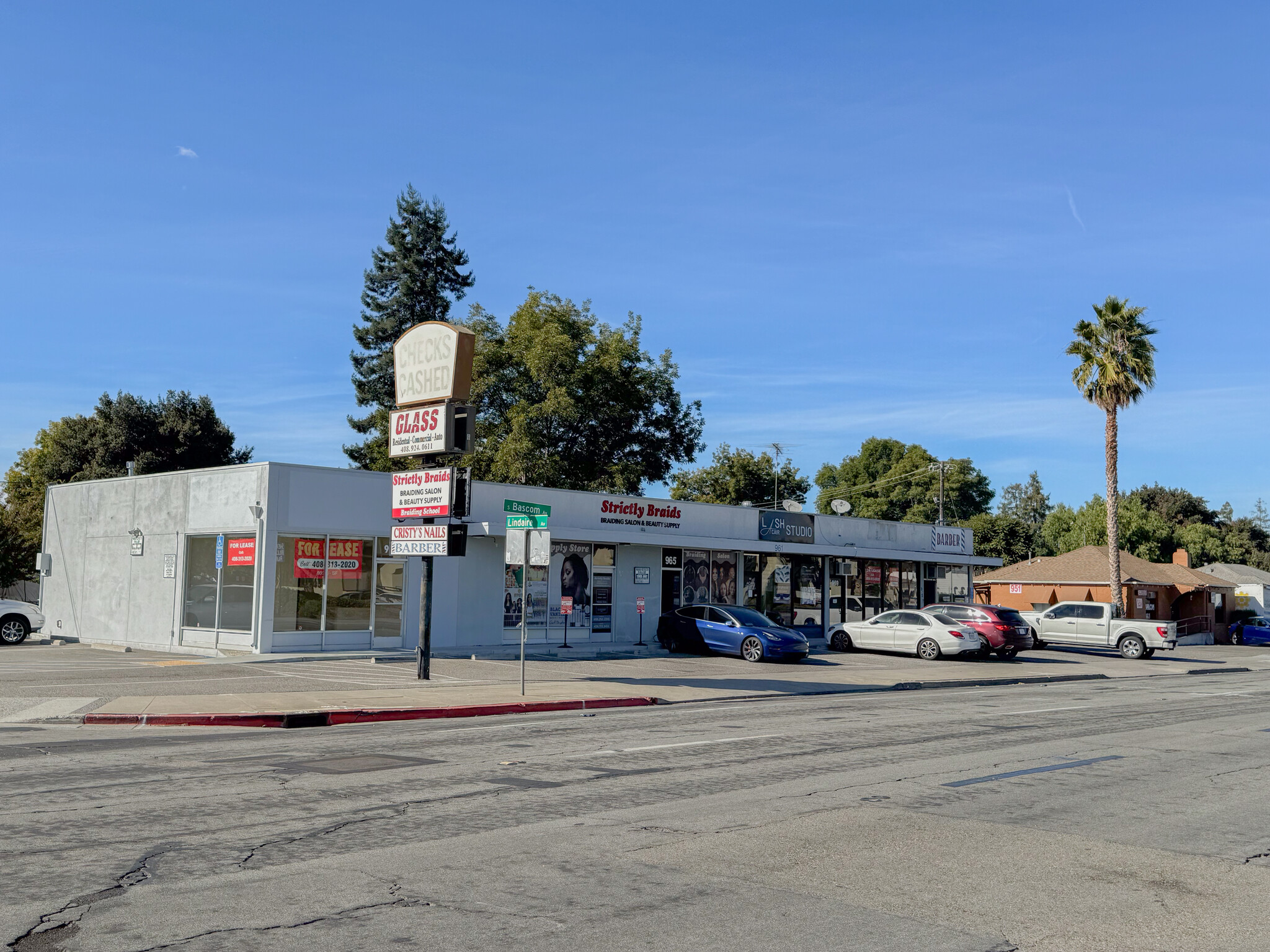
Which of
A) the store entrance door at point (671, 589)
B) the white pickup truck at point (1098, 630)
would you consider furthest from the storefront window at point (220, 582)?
the white pickup truck at point (1098, 630)

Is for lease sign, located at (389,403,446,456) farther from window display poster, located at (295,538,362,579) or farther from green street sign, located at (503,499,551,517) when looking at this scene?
window display poster, located at (295,538,362,579)

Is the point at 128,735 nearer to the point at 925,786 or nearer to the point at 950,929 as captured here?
the point at 925,786

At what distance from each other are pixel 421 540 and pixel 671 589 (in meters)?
13.4

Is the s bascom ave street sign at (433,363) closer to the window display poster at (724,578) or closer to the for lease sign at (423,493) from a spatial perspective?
the for lease sign at (423,493)

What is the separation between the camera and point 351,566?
1059 inches

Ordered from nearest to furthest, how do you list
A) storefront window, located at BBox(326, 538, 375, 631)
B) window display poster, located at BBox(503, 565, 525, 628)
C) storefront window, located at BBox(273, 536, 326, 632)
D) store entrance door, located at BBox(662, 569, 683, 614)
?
storefront window, located at BBox(273, 536, 326, 632) → storefront window, located at BBox(326, 538, 375, 631) → window display poster, located at BBox(503, 565, 525, 628) → store entrance door, located at BBox(662, 569, 683, 614)

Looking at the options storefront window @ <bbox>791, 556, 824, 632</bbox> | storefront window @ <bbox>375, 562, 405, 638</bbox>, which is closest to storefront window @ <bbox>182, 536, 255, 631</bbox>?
storefront window @ <bbox>375, 562, 405, 638</bbox>

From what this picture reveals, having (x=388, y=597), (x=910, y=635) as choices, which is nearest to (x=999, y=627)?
(x=910, y=635)

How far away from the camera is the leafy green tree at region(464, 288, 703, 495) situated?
4750cm

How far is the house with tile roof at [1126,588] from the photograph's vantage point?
52250 mm

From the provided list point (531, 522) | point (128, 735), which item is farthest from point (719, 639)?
point (128, 735)

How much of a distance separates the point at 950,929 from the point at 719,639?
929 inches

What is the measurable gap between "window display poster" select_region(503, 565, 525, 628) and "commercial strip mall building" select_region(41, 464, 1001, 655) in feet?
0.19

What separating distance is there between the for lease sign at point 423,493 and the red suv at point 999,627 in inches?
681
